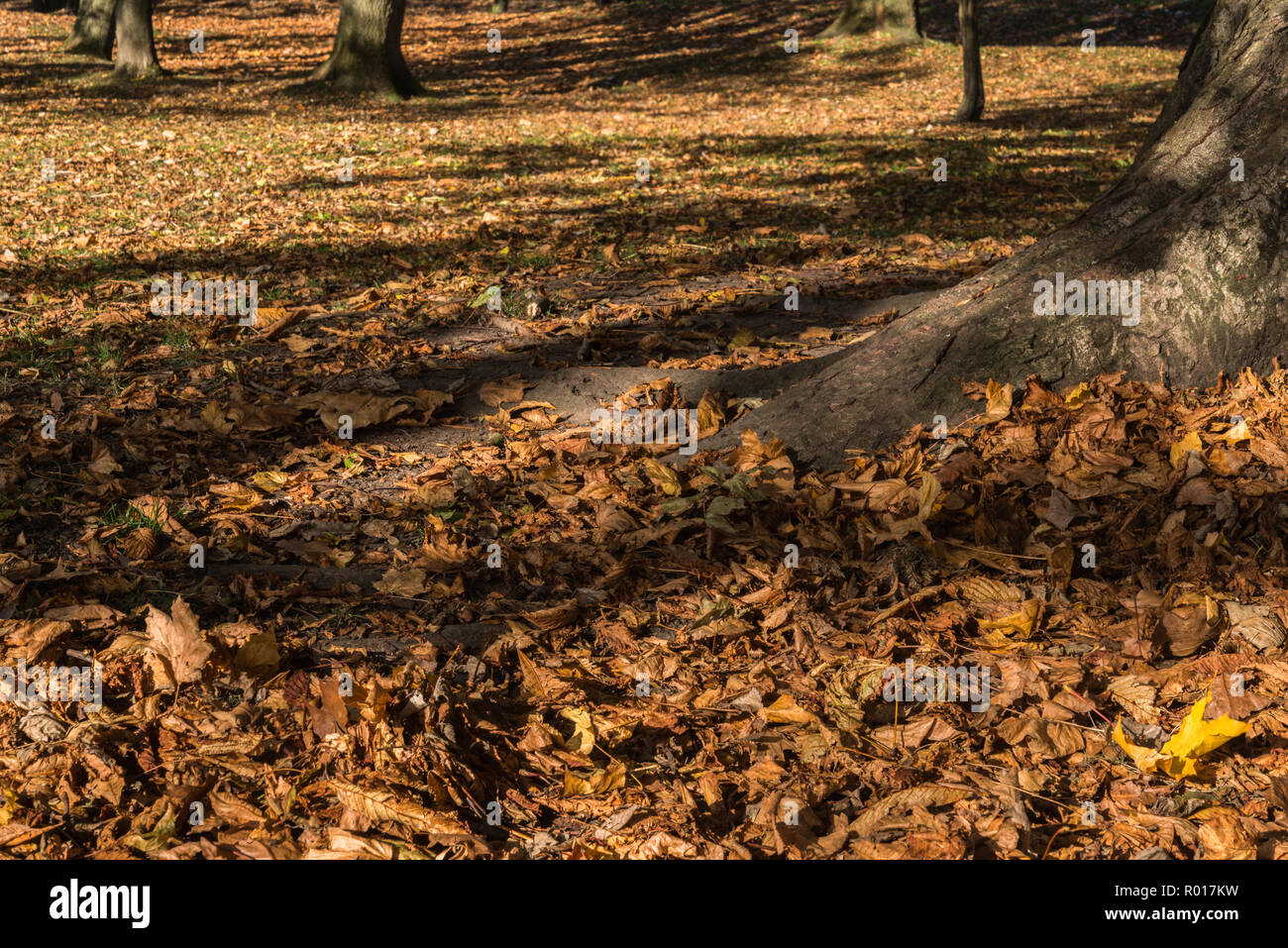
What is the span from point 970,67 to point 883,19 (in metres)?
7.87

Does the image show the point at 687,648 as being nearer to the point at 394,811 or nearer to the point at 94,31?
the point at 394,811

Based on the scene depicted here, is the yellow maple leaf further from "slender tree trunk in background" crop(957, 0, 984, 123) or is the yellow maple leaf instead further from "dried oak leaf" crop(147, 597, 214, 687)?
"slender tree trunk in background" crop(957, 0, 984, 123)

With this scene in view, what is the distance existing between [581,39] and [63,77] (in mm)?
10391

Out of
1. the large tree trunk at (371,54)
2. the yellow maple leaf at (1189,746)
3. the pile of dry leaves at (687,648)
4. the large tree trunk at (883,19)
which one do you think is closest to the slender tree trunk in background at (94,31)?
the large tree trunk at (371,54)

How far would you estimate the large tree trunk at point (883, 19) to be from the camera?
1973 cm

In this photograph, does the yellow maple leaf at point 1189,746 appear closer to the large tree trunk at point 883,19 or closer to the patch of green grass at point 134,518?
the patch of green grass at point 134,518

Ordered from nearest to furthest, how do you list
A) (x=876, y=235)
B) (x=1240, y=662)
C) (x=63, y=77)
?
(x=1240, y=662) → (x=876, y=235) → (x=63, y=77)

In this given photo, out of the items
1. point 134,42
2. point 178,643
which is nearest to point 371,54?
point 134,42

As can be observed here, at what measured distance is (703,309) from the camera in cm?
630

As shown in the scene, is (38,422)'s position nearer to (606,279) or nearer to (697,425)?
(697,425)

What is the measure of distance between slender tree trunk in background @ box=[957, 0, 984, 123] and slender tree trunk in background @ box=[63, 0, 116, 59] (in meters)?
14.8

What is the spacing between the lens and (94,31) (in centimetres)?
1917

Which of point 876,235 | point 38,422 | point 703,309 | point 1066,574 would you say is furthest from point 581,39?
point 1066,574

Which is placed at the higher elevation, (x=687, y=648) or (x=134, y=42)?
(x=134, y=42)
